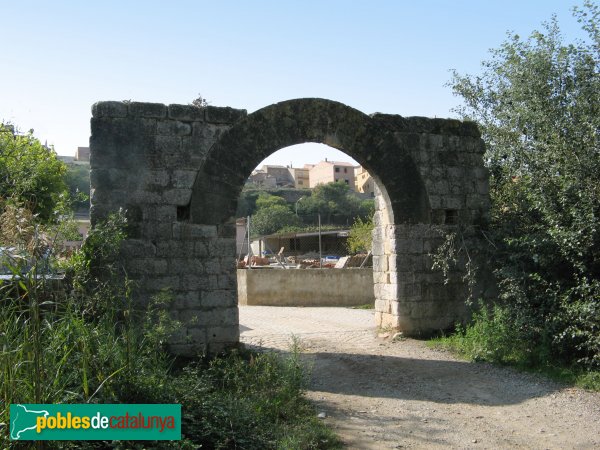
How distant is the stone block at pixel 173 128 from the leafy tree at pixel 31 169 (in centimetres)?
292

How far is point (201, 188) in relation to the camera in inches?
273

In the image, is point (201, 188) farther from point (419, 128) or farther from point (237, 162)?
point (419, 128)

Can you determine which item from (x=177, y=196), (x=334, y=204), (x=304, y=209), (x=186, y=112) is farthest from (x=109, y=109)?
(x=304, y=209)

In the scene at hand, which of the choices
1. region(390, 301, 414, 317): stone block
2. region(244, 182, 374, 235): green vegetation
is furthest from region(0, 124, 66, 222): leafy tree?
region(244, 182, 374, 235): green vegetation

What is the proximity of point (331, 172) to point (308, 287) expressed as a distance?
76381 mm

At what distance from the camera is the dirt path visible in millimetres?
4566

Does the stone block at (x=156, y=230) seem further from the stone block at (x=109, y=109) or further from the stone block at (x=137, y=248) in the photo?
the stone block at (x=109, y=109)

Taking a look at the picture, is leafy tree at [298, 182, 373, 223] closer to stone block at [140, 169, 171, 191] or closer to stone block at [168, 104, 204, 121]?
stone block at [168, 104, 204, 121]

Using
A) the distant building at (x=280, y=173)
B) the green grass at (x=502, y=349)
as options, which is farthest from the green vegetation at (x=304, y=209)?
the green grass at (x=502, y=349)

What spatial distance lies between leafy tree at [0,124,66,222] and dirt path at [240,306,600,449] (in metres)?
4.77

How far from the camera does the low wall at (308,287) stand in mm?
14141

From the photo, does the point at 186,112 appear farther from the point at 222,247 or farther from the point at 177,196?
the point at 222,247

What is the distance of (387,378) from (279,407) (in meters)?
1.94

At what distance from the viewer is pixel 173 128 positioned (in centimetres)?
693
